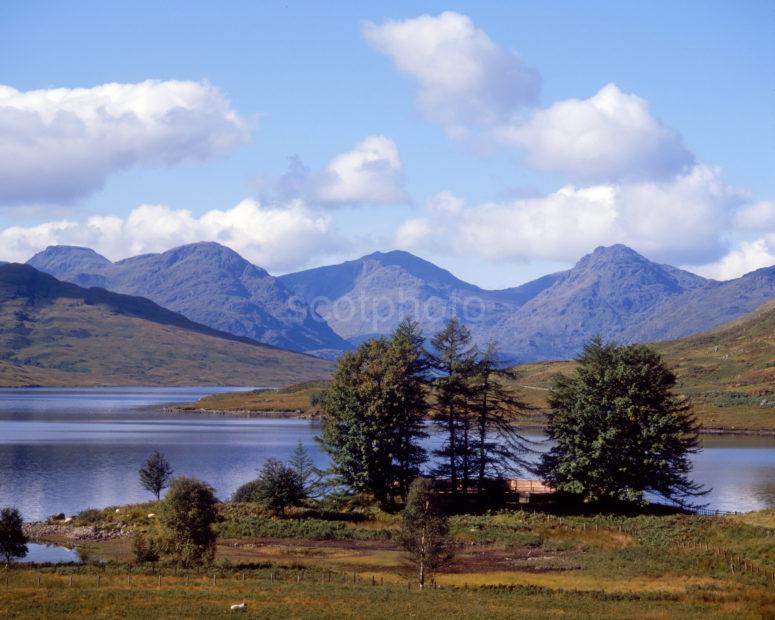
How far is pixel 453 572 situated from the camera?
213ft

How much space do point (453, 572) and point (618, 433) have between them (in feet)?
86.4

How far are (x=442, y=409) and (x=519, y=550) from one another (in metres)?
21.0

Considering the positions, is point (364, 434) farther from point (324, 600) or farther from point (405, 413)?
point (324, 600)

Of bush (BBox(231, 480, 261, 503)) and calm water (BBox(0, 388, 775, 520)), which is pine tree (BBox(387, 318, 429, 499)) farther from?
calm water (BBox(0, 388, 775, 520))

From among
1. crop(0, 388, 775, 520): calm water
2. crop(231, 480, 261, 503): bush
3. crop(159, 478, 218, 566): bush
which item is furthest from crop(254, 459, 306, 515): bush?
crop(159, 478, 218, 566): bush

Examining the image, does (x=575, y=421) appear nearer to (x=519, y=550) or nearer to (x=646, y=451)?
(x=646, y=451)

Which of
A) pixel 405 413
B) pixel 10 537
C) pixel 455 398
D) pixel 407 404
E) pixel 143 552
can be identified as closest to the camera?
pixel 10 537

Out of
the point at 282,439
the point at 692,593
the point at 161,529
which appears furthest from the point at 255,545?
the point at 282,439

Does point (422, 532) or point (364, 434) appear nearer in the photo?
point (422, 532)

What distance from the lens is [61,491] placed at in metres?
106

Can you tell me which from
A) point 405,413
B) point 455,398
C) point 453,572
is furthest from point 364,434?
point 453,572

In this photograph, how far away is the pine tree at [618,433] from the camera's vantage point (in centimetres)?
8431

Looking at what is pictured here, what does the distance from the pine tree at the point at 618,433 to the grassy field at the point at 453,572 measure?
425cm

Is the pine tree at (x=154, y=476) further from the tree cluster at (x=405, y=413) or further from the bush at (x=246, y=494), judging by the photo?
the tree cluster at (x=405, y=413)
